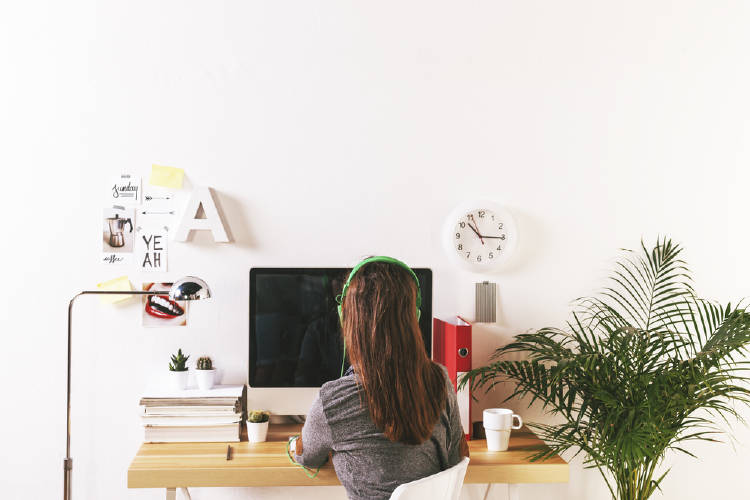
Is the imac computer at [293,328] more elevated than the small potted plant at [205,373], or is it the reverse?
the imac computer at [293,328]

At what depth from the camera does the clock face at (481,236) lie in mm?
2271

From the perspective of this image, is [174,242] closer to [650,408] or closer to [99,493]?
[99,493]

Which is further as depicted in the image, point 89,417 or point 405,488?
point 89,417

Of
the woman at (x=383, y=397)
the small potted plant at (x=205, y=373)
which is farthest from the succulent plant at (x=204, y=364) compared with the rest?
the woman at (x=383, y=397)

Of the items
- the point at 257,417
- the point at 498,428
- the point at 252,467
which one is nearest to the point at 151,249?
the point at 257,417

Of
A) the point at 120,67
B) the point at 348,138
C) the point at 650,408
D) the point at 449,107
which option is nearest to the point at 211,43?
the point at 120,67

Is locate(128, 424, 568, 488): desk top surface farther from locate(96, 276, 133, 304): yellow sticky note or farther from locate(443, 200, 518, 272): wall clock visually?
locate(443, 200, 518, 272): wall clock

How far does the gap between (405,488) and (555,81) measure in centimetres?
162

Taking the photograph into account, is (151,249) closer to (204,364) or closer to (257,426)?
(204,364)

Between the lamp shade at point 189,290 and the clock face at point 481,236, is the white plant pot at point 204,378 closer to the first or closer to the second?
the lamp shade at point 189,290

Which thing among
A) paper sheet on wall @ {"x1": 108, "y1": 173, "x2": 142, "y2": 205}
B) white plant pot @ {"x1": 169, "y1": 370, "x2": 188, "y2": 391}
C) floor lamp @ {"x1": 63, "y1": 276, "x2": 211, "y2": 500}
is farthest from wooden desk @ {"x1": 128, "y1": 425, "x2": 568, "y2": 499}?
paper sheet on wall @ {"x1": 108, "y1": 173, "x2": 142, "y2": 205}

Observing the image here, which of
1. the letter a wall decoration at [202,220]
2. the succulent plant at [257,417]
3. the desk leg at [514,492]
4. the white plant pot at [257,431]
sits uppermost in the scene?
the letter a wall decoration at [202,220]

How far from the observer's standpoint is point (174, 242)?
2.23 metres

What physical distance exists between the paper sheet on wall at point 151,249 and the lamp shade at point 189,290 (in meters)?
0.25
